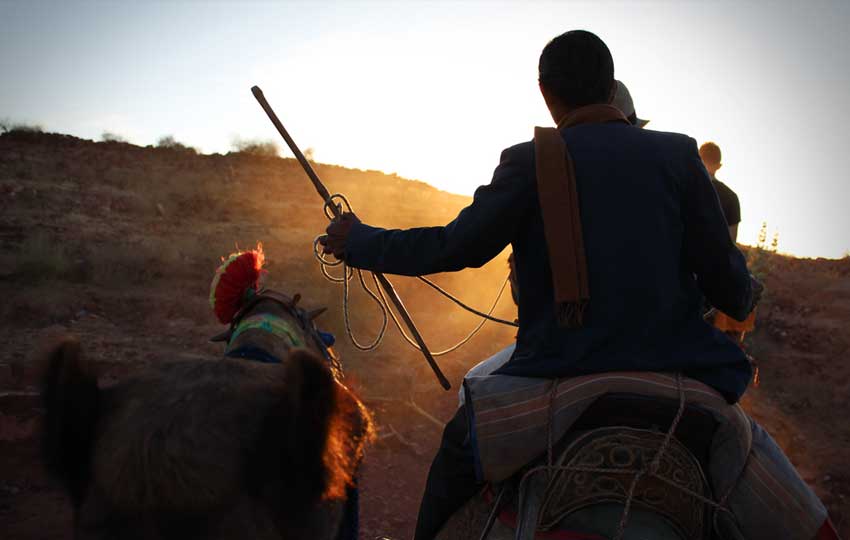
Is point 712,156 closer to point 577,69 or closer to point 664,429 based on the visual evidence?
point 577,69

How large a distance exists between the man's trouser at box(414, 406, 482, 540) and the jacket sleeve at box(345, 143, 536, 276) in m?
0.57

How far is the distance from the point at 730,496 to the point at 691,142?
1232mm

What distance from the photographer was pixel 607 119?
225cm

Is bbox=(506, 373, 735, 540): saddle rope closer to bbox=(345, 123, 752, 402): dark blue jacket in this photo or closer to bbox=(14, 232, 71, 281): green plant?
bbox=(345, 123, 752, 402): dark blue jacket

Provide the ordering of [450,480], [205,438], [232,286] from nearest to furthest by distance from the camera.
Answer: [205,438] < [450,480] < [232,286]

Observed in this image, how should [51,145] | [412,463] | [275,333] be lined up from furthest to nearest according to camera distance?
1. [51,145]
2. [412,463]
3. [275,333]

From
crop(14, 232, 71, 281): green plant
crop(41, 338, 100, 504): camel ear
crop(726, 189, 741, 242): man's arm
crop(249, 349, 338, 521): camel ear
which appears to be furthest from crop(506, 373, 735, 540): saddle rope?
crop(14, 232, 71, 281): green plant

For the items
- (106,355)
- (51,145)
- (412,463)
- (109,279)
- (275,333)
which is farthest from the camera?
(51,145)

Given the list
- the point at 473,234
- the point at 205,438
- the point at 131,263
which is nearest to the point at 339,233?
the point at 473,234

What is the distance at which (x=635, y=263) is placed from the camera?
205 centimetres

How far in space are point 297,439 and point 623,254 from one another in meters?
1.20

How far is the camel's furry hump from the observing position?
1641 mm

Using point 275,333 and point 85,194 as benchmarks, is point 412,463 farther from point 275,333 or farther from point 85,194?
point 85,194

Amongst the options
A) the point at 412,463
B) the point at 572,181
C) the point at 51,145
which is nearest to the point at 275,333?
the point at 572,181
